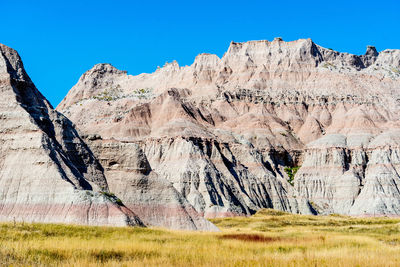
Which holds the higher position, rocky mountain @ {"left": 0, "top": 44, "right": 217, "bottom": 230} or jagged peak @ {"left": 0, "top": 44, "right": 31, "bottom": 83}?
jagged peak @ {"left": 0, "top": 44, "right": 31, "bottom": 83}

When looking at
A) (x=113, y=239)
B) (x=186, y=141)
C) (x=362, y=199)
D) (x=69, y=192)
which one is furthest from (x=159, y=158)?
(x=113, y=239)

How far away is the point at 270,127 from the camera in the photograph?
468ft

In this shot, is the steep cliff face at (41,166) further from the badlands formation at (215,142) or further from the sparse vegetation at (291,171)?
the sparse vegetation at (291,171)

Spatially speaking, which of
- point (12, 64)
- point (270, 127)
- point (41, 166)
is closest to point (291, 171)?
point (270, 127)

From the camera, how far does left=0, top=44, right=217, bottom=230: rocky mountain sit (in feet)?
150

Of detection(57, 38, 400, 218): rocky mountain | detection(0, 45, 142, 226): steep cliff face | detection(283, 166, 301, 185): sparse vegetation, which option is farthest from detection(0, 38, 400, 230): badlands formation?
detection(283, 166, 301, 185): sparse vegetation

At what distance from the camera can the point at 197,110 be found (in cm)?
14512

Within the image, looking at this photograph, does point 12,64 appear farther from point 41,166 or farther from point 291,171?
point 291,171

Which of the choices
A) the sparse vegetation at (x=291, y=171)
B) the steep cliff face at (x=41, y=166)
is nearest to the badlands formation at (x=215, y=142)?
the steep cliff face at (x=41, y=166)

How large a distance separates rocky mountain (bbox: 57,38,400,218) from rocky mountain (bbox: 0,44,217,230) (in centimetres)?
2064

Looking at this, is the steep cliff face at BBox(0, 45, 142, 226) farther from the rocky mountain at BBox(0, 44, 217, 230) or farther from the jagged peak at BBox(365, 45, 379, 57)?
the jagged peak at BBox(365, 45, 379, 57)

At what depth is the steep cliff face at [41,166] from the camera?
45.3m

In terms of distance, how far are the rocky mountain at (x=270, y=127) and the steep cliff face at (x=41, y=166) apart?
21.4m

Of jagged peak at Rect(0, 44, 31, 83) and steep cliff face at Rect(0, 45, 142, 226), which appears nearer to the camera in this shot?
steep cliff face at Rect(0, 45, 142, 226)
